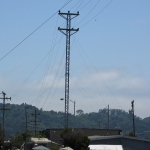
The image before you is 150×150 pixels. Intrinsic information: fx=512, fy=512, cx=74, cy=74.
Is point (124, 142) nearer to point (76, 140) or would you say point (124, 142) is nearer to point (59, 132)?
point (76, 140)

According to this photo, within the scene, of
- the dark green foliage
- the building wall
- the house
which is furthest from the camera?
the building wall

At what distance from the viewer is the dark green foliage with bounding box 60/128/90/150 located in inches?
2441

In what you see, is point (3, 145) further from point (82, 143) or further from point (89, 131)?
point (82, 143)

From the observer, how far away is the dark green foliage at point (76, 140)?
62003mm

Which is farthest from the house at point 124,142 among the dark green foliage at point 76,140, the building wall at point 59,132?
the building wall at point 59,132

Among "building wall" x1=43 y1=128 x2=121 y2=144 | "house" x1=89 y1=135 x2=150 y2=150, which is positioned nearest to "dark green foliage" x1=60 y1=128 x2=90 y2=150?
"house" x1=89 y1=135 x2=150 y2=150

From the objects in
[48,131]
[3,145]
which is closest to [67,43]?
[3,145]

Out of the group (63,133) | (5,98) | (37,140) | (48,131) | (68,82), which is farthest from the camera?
(48,131)

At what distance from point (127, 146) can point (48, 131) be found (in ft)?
103

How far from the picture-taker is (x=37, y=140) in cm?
7525

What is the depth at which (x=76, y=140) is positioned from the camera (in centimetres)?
6309

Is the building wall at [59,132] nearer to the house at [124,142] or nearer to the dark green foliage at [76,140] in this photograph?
the house at [124,142]

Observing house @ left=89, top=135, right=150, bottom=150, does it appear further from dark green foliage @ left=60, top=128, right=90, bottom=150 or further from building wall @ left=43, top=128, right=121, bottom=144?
building wall @ left=43, top=128, right=121, bottom=144

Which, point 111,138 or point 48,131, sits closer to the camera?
point 111,138
